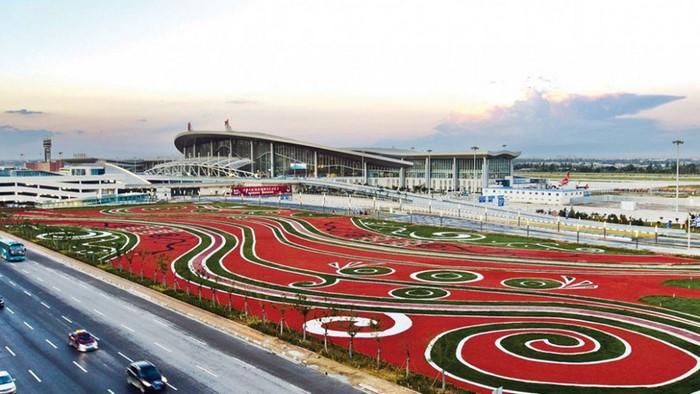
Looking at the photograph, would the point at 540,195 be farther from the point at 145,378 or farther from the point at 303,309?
the point at 145,378

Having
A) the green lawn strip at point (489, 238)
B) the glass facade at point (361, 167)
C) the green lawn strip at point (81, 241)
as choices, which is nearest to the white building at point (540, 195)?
the glass facade at point (361, 167)

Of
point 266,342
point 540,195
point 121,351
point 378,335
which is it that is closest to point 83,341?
point 121,351

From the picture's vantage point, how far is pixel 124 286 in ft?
180

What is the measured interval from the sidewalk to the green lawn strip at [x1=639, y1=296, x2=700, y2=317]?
87.2 feet

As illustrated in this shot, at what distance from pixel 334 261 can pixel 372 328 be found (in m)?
26.8

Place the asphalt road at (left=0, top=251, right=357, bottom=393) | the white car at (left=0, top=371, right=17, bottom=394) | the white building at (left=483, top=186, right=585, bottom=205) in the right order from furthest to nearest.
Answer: the white building at (left=483, top=186, right=585, bottom=205) < the asphalt road at (left=0, top=251, right=357, bottom=393) < the white car at (left=0, top=371, right=17, bottom=394)

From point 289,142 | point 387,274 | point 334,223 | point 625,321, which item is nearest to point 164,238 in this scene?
point 334,223

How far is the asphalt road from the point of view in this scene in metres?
31.8

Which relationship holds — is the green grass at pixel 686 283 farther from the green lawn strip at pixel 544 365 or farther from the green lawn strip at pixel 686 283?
the green lawn strip at pixel 544 365

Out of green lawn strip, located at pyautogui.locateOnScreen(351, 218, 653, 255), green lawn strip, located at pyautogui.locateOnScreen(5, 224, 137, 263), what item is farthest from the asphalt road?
green lawn strip, located at pyautogui.locateOnScreen(351, 218, 653, 255)

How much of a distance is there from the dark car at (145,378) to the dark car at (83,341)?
6.49 metres

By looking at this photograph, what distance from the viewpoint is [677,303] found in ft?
157

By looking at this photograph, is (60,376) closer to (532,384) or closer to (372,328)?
(372,328)

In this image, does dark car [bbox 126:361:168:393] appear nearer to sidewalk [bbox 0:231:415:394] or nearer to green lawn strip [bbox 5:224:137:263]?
sidewalk [bbox 0:231:415:394]
